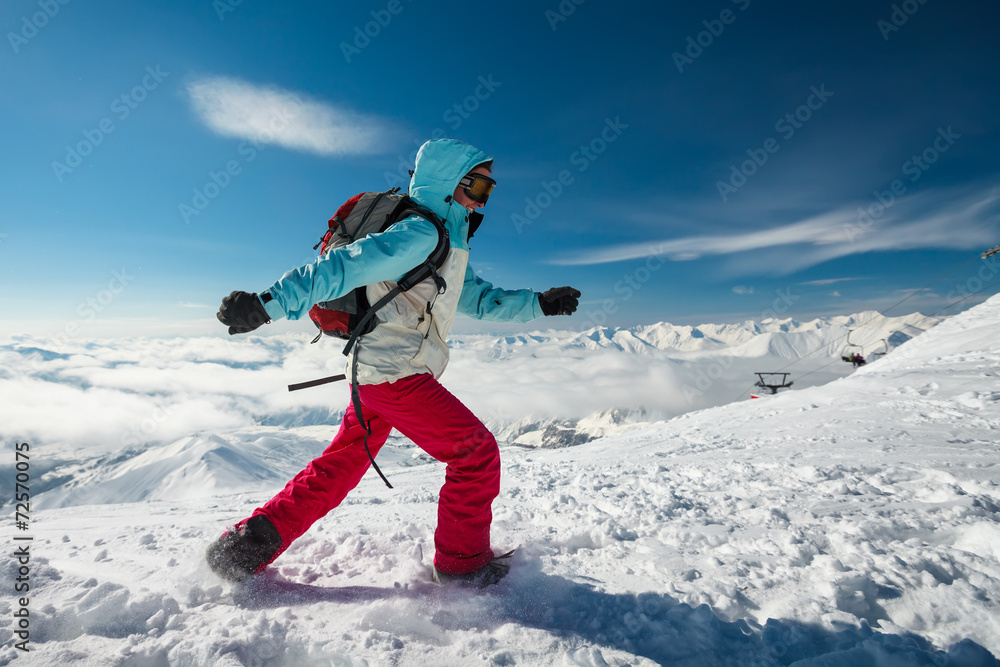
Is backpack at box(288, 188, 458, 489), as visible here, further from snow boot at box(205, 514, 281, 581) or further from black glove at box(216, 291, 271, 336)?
snow boot at box(205, 514, 281, 581)

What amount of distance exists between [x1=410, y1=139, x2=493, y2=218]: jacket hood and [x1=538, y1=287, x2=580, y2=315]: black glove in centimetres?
103

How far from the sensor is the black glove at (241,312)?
1.87m

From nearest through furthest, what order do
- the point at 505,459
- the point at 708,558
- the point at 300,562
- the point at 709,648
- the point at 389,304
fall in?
1. the point at 709,648
2. the point at 389,304
3. the point at 708,558
4. the point at 300,562
5. the point at 505,459

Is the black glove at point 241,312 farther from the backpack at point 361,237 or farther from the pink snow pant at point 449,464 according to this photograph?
the pink snow pant at point 449,464

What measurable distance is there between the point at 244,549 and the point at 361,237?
6.23 ft

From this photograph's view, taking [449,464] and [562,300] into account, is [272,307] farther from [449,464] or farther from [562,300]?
[562,300]

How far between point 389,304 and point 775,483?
3.79 metres

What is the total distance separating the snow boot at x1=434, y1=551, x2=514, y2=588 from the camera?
96.3 inches

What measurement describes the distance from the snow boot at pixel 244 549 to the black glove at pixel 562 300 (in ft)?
7.46

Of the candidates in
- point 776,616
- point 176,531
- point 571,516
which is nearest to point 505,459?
point 571,516

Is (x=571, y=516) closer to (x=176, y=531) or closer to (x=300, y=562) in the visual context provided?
(x=300, y=562)

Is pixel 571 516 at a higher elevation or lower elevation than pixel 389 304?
lower

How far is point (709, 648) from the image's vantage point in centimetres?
180

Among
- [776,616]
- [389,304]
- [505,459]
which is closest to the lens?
[776,616]
